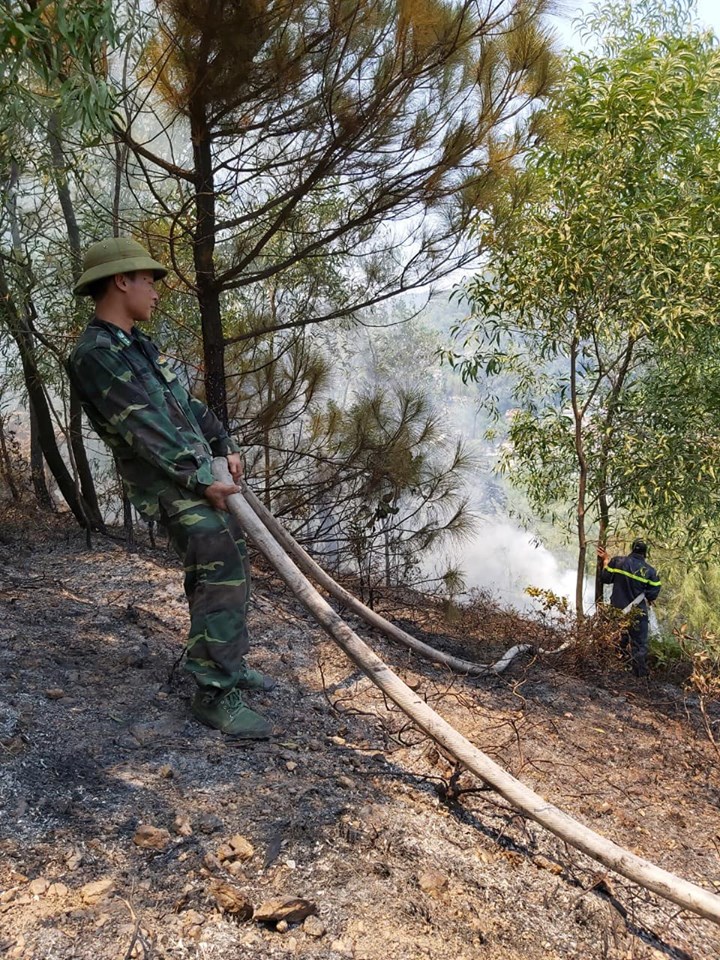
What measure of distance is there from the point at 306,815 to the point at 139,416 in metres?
1.25

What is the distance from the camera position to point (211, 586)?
2.38m

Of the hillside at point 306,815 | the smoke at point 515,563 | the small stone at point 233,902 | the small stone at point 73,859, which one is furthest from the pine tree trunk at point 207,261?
the smoke at point 515,563

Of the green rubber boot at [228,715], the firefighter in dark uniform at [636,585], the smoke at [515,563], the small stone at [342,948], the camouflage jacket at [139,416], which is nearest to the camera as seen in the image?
the small stone at [342,948]

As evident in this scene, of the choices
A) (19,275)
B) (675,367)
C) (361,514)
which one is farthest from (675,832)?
(19,275)

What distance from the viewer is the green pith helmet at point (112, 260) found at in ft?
7.46

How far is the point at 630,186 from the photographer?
5.21 meters

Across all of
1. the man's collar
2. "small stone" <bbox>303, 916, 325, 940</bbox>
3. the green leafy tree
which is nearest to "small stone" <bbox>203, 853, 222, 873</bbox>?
"small stone" <bbox>303, 916, 325, 940</bbox>

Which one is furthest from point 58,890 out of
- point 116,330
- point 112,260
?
point 112,260

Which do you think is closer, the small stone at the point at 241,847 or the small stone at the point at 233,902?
the small stone at the point at 233,902

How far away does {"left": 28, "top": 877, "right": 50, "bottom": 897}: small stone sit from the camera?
5.26ft

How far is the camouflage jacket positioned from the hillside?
777 mm

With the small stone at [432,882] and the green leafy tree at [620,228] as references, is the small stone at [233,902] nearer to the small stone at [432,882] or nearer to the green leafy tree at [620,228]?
the small stone at [432,882]

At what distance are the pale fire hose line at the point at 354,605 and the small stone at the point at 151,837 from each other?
1.23m

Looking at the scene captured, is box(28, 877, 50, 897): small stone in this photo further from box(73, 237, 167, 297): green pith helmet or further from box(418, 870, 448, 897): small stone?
box(73, 237, 167, 297): green pith helmet
